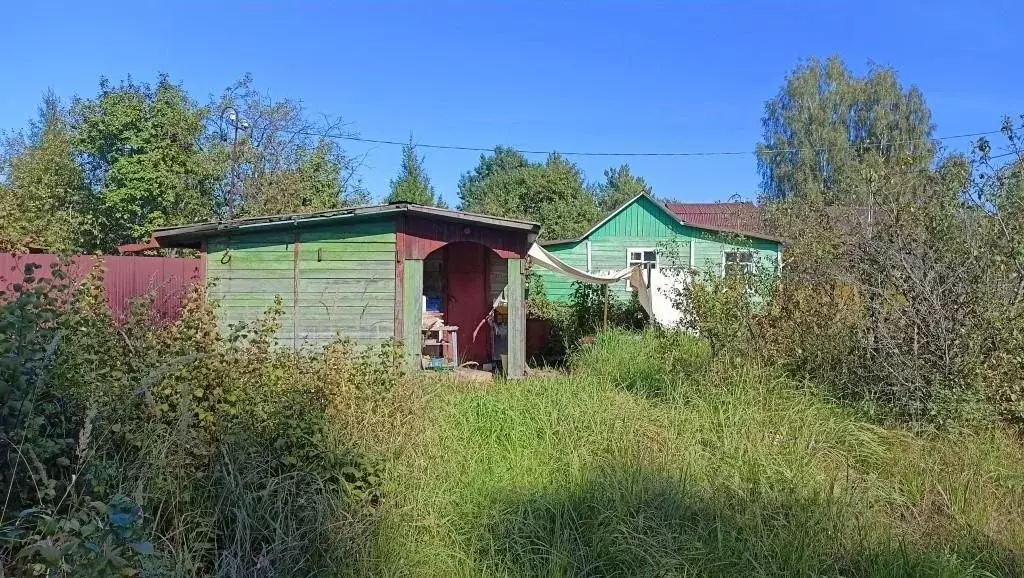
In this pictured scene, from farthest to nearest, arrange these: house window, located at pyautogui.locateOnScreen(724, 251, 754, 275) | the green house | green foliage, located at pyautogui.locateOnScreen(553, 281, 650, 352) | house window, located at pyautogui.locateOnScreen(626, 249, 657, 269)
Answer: house window, located at pyautogui.locateOnScreen(626, 249, 657, 269) < the green house < green foliage, located at pyautogui.locateOnScreen(553, 281, 650, 352) < house window, located at pyautogui.locateOnScreen(724, 251, 754, 275)

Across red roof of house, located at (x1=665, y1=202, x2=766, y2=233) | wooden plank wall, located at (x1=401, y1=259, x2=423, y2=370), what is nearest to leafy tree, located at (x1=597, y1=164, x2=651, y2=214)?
red roof of house, located at (x1=665, y1=202, x2=766, y2=233)

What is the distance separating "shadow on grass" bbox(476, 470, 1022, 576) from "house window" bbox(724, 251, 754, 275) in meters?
3.59

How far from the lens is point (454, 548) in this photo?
394cm

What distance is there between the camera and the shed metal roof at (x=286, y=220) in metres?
8.59

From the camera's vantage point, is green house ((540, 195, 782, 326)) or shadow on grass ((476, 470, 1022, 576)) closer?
shadow on grass ((476, 470, 1022, 576))

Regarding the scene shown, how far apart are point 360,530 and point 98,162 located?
19711mm

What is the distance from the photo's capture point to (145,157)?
17.5 m

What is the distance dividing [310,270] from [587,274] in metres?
5.17

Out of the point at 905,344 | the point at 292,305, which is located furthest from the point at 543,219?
the point at 905,344

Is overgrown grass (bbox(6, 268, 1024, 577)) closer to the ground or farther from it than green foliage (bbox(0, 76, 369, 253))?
closer to the ground

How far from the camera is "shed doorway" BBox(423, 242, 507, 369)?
40.2 feet

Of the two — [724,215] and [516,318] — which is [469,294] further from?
[724,215]

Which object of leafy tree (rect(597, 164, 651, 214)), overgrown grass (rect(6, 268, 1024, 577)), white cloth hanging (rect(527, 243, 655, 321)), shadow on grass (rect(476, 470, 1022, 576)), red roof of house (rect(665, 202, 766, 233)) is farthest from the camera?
leafy tree (rect(597, 164, 651, 214))

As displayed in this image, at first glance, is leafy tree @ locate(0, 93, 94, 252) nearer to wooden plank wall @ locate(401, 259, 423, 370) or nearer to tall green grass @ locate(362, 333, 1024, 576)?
wooden plank wall @ locate(401, 259, 423, 370)
